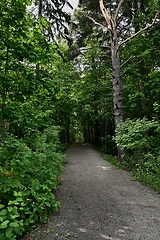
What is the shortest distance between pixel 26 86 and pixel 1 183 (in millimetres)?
1811

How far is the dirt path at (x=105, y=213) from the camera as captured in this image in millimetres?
2727

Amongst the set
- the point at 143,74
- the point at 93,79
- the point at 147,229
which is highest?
the point at 93,79

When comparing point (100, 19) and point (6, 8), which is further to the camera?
point (100, 19)

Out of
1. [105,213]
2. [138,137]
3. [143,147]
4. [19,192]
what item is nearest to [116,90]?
[138,137]

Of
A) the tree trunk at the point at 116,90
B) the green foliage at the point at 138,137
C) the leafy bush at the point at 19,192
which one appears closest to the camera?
the leafy bush at the point at 19,192

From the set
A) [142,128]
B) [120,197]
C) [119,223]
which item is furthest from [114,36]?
[119,223]

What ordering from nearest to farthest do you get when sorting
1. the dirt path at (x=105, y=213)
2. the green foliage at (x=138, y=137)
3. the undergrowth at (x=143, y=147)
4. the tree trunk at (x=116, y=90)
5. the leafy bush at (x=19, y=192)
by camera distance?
the leafy bush at (x=19, y=192)
the dirt path at (x=105, y=213)
the undergrowth at (x=143, y=147)
the green foliage at (x=138, y=137)
the tree trunk at (x=116, y=90)

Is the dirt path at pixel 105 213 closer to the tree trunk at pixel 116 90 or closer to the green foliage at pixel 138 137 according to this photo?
the green foliage at pixel 138 137

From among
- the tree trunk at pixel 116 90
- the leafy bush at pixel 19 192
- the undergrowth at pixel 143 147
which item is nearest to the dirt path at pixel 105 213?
the leafy bush at pixel 19 192

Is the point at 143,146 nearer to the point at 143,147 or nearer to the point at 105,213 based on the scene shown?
the point at 143,147

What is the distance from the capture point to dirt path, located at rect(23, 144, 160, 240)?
2.73 m

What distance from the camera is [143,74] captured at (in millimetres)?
10328

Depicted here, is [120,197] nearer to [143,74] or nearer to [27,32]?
[27,32]

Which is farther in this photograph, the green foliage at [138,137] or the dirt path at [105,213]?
the green foliage at [138,137]
